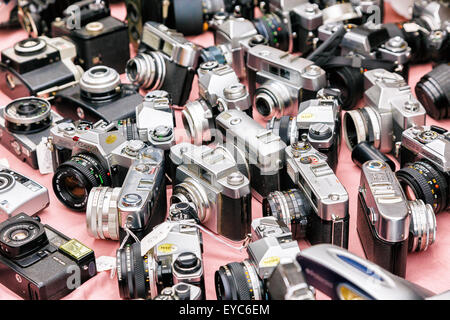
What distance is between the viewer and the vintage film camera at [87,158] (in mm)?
2449

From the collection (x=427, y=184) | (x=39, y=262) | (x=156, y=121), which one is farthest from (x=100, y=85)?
(x=427, y=184)

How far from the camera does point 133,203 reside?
7.20 ft

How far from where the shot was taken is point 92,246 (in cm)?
246

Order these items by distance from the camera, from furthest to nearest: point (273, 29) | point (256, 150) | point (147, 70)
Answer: point (273, 29) < point (147, 70) < point (256, 150)

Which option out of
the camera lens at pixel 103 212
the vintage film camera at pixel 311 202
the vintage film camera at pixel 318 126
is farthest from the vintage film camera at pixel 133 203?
the vintage film camera at pixel 318 126

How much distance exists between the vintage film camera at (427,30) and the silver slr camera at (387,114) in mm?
565

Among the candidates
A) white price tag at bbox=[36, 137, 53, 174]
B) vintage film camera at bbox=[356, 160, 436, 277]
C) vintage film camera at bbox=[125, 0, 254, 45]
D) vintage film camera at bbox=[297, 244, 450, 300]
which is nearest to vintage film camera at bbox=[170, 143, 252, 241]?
vintage film camera at bbox=[356, 160, 436, 277]

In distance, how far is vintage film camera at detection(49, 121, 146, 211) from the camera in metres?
2.45

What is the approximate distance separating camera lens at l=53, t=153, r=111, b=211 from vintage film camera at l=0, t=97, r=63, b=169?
0.27 m

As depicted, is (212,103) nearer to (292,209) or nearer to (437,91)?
(292,209)

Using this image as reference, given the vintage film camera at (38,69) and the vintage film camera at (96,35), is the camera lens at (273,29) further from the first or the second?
the vintage film camera at (38,69)

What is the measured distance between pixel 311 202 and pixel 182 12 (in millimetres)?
1625

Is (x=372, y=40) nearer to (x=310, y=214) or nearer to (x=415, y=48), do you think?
(x=415, y=48)
